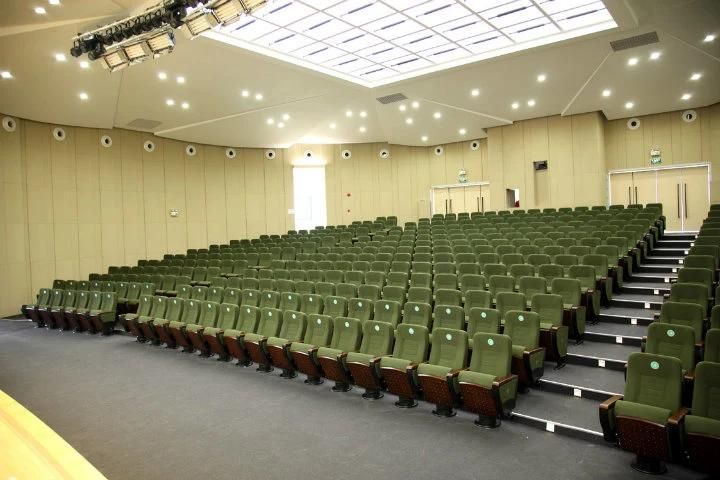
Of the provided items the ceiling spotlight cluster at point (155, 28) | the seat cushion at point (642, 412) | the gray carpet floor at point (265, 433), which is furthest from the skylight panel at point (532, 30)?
the seat cushion at point (642, 412)

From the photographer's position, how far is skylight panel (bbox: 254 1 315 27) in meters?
8.56

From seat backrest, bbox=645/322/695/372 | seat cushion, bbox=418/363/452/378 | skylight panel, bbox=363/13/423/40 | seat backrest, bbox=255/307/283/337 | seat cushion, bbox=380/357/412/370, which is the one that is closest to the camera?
seat backrest, bbox=645/322/695/372

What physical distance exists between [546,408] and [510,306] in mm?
1430

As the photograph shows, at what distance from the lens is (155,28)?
6.80 m

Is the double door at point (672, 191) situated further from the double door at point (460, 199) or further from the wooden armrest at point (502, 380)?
the wooden armrest at point (502, 380)

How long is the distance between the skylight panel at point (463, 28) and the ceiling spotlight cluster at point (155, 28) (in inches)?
199

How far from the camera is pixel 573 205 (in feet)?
45.8

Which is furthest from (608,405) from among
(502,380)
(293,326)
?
(293,326)

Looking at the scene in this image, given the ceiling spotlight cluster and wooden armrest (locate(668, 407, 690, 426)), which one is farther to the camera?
the ceiling spotlight cluster

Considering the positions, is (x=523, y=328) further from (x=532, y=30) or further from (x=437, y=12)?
(x=532, y=30)

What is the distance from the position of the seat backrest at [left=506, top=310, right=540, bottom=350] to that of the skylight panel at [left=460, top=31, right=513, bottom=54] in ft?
24.0

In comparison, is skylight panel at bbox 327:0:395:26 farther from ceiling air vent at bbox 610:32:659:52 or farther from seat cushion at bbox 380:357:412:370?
seat cushion at bbox 380:357:412:370

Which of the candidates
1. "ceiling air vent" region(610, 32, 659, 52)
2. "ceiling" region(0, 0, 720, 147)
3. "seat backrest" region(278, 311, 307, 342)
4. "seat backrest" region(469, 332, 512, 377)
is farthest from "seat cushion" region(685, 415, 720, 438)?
"ceiling air vent" region(610, 32, 659, 52)

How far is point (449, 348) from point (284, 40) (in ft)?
25.2
